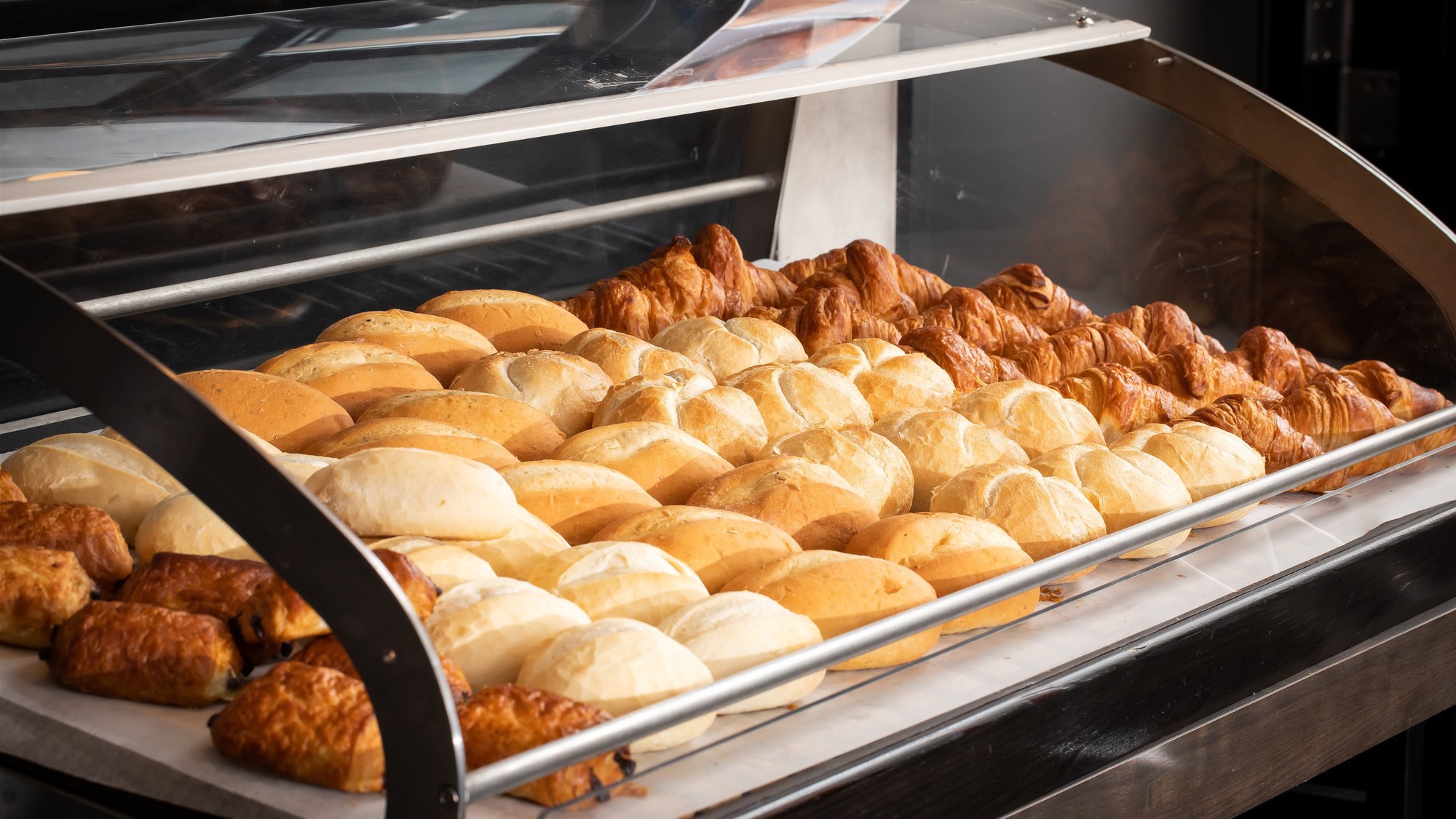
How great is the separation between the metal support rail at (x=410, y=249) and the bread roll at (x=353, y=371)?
31 centimetres

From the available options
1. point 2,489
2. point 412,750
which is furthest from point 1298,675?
point 2,489

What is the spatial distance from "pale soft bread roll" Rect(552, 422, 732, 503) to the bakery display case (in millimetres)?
12

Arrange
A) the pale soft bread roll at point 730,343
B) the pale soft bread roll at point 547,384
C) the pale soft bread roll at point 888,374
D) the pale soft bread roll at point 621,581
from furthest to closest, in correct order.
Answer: the pale soft bread roll at point 730,343
the pale soft bread roll at point 888,374
the pale soft bread roll at point 547,384
the pale soft bread roll at point 621,581

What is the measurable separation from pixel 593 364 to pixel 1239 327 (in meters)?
1.37

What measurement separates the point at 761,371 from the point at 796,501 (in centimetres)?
45

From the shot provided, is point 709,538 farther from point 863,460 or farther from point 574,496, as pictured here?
point 863,460

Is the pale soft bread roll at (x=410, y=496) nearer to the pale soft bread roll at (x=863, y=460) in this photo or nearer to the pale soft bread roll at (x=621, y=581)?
the pale soft bread roll at (x=621, y=581)

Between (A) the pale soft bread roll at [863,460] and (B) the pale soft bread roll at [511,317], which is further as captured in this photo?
(B) the pale soft bread roll at [511,317]

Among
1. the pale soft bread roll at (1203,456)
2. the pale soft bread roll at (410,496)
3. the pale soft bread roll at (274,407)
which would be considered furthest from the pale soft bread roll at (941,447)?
the pale soft bread roll at (274,407)

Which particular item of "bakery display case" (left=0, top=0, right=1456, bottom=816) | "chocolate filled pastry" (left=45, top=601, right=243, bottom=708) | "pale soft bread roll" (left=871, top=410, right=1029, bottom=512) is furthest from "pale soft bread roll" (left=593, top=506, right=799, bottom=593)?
"chocolate filled pastry" (left=45, top=601, right=243, bottom=708)

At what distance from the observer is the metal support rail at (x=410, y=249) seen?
2.38 m

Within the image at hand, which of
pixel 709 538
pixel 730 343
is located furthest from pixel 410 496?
pixel 730 343

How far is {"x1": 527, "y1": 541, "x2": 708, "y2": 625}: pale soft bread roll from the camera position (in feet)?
4.55

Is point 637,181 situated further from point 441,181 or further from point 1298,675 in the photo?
point 1298,675
